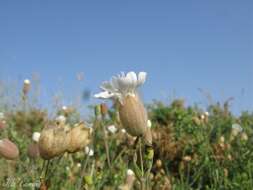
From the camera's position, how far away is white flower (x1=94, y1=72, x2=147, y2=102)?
1.10 m

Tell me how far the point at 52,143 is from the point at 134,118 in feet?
0.63

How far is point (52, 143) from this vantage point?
994 millimetres

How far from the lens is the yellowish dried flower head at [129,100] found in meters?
1.03

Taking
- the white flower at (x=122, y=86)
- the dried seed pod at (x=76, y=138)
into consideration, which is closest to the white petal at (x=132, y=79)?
the white flower at (x=122, y=86)

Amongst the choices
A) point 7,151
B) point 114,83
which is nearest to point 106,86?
point 114,83

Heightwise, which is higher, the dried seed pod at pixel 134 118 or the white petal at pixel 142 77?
the white petal at pixel 142 77

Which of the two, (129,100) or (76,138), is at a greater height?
(129,100)

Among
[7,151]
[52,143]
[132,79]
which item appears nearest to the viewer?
[52,143]

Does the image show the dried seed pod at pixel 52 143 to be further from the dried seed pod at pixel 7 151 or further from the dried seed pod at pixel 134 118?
the dried seed pod at pixel 7 151

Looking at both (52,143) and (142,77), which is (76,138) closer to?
(52,143)

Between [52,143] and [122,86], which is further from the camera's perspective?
[122,86]

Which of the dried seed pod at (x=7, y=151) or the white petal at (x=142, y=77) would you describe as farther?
the dried seed pod at (x=7, y=151)

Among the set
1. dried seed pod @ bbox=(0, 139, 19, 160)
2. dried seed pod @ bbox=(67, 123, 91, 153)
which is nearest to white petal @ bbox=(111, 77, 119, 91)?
dried seed pod @ bbox=(67, 123, 91, 153)

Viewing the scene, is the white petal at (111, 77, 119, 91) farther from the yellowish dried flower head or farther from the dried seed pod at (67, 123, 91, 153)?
the dried seed pod at (67, 123, 91, 153)
